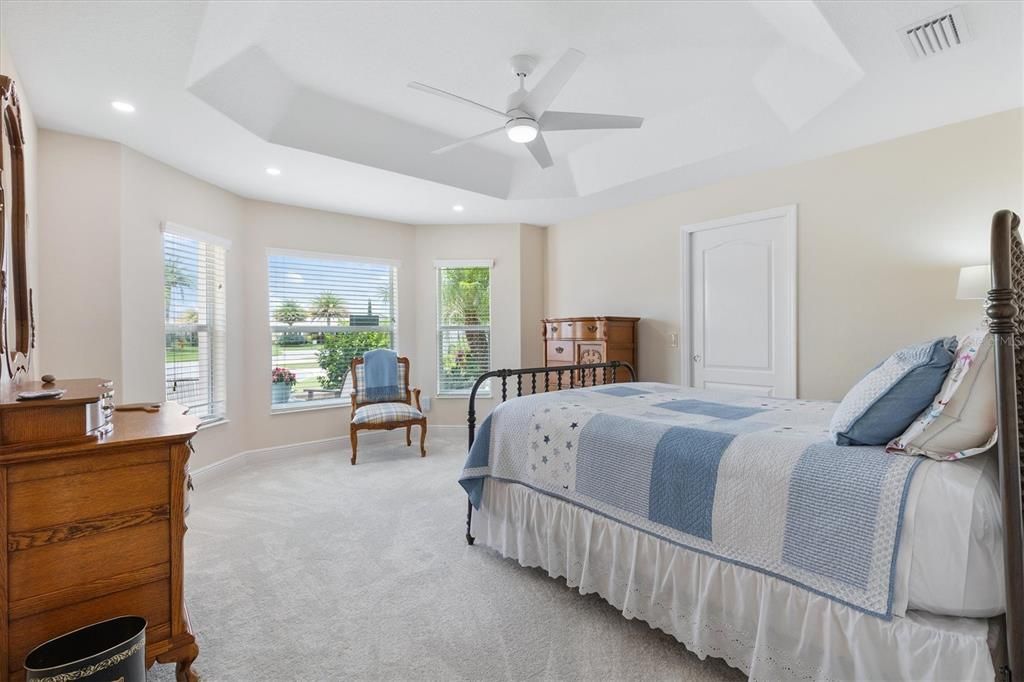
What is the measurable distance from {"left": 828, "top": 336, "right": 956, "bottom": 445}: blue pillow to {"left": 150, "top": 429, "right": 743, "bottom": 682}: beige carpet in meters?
0.96

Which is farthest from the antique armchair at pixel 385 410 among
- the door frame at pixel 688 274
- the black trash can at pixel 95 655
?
the black trash can at pixel 95 655

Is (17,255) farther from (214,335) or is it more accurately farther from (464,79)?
(464,79)

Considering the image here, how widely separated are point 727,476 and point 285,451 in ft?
14.1

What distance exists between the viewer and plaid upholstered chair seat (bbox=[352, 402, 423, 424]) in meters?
4.44

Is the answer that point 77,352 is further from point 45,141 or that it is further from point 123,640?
point 123,640

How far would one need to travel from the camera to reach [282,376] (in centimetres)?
471

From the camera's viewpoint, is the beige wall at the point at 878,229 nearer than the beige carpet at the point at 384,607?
No

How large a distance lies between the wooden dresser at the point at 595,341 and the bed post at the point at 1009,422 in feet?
9.97

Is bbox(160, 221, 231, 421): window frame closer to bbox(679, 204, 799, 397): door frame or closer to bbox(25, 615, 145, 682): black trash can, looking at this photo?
bbox(25, 615, 145, 682): black trash can

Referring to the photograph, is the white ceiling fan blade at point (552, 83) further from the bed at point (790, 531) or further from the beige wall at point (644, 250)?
the beige wall at point (644, 250)

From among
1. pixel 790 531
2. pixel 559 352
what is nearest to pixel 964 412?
pixel 790 531

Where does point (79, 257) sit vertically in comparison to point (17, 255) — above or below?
above

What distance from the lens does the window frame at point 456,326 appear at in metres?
5.50

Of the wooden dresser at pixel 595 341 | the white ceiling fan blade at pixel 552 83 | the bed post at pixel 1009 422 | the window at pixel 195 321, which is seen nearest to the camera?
the bed post at pixel 1009 422
